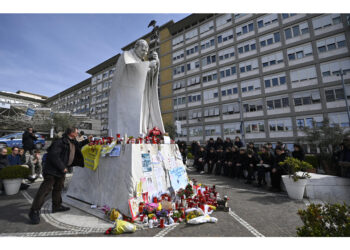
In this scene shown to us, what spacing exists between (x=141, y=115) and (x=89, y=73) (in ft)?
181

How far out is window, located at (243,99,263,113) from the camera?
25622 mm

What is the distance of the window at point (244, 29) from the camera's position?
88.1 feet

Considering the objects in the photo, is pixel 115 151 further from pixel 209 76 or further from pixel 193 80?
pixel 193 80

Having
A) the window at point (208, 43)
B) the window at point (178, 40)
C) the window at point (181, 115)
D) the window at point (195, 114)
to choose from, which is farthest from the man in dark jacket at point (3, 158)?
the window at point (178, 40)

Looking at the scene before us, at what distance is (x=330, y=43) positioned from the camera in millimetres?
21016

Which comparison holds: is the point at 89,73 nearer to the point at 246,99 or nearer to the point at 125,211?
the point at 246,99

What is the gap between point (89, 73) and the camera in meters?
51.5

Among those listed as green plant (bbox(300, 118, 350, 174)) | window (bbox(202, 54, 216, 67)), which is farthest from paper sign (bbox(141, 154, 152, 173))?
window (bbox(202, 54, 216, 67))

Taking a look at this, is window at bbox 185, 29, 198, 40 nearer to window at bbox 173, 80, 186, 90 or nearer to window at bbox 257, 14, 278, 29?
window at bbox 173, 80, 186, 90

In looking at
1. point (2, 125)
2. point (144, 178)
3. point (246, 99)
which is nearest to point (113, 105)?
point (144, 178)

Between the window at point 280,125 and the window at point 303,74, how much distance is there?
5.71 meters

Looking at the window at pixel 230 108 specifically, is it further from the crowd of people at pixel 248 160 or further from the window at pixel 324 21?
the crowd of people at pixel 248 160

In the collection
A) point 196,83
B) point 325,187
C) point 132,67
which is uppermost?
point 196,83

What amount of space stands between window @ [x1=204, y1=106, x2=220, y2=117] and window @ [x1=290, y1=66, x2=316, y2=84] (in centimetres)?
1159
